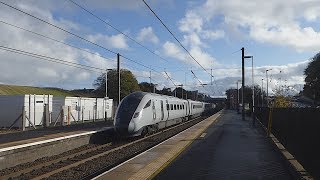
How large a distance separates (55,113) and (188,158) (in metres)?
32.5

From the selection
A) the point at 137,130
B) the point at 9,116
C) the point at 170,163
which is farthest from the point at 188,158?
the point at 9,116

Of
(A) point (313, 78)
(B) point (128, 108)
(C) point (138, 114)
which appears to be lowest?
(C) point (138, 114)

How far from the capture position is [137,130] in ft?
87.2

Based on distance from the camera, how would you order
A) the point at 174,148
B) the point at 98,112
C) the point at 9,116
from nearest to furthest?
the point at 174,148 → the point at 9,116 → the point at 98,112

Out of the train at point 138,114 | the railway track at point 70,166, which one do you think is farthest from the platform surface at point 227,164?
the train at point 138,114

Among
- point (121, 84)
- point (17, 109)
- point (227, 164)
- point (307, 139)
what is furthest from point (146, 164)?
point (121, 84)

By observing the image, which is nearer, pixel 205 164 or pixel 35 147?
pixel 205 164

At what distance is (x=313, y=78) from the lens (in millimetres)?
105375

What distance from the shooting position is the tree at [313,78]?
326ft

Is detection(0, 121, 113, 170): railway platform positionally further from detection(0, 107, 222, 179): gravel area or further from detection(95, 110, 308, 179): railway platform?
detection(95, 110, 308, 179): railway platform

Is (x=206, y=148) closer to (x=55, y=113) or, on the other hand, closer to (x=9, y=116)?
(x=9, y=116)

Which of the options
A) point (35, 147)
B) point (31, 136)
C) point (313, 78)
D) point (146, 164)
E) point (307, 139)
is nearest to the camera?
point (307, 139)

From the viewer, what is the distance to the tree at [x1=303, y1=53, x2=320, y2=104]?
326 feet

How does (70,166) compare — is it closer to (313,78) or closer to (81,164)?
(81,164)
